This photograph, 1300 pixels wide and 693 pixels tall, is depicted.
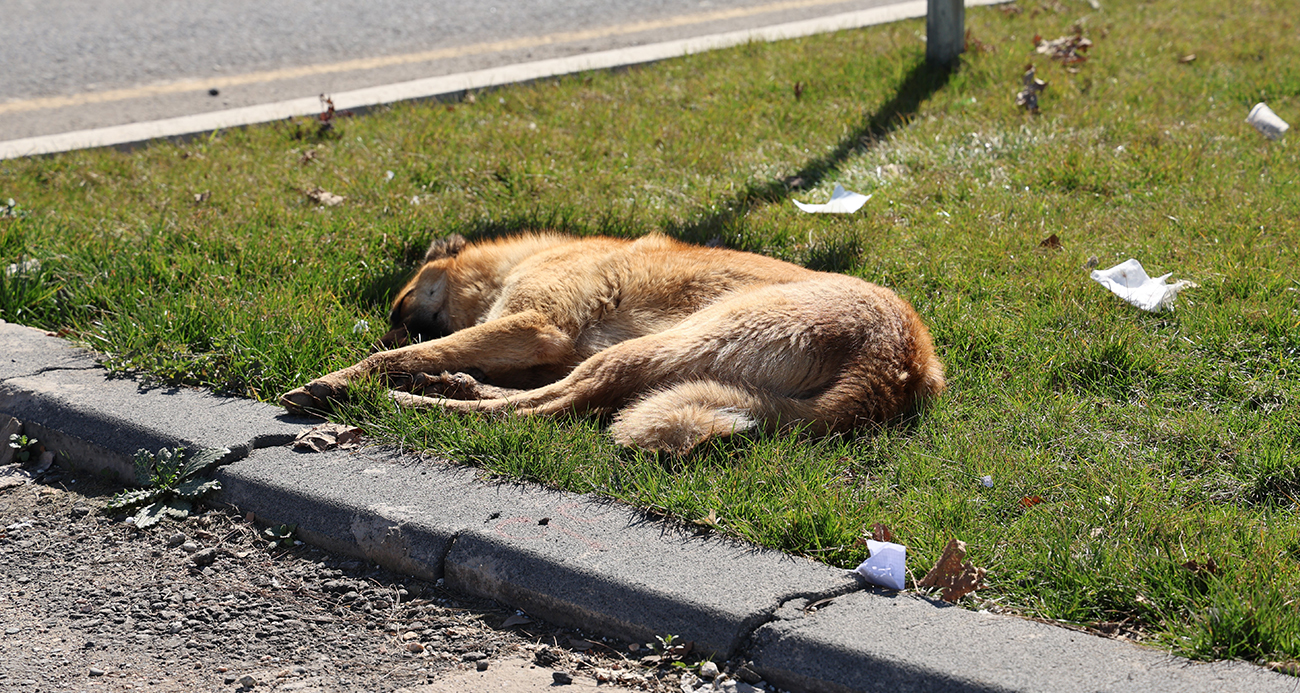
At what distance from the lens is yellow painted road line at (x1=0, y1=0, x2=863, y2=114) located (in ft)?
23.5

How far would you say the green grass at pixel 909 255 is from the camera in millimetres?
2848

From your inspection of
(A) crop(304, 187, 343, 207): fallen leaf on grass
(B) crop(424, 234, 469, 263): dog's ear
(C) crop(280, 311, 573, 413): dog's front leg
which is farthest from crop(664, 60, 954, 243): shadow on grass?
(A) crop(304, 187, 343, 207): fallen leaf on grass

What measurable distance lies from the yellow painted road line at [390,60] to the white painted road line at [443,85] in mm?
697

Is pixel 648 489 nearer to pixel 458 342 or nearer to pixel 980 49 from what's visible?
pixel 458 342

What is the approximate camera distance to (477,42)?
28.3 feet

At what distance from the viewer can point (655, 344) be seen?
3613 millimetres

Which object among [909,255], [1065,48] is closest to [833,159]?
[909,255]

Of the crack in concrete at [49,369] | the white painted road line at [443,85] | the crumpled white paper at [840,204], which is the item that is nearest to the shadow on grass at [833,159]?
the crumpled white paper at [840,204]

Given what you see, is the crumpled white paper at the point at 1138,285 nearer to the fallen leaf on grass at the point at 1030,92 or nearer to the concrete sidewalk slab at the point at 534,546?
the fallen leaf on grass at the point at 1030,92

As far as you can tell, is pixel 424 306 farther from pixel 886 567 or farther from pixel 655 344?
pixel 886 567

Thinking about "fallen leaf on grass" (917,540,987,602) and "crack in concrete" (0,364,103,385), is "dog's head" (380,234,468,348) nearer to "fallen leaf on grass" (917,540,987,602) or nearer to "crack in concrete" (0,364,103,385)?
"crack in concrete" (0,364,103,385)

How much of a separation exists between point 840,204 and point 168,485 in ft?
11.6

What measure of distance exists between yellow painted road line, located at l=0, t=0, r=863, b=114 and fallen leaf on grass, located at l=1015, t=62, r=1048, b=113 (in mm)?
3669

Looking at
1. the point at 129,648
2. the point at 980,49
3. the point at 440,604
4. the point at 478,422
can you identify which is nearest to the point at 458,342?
the point at 478,422
